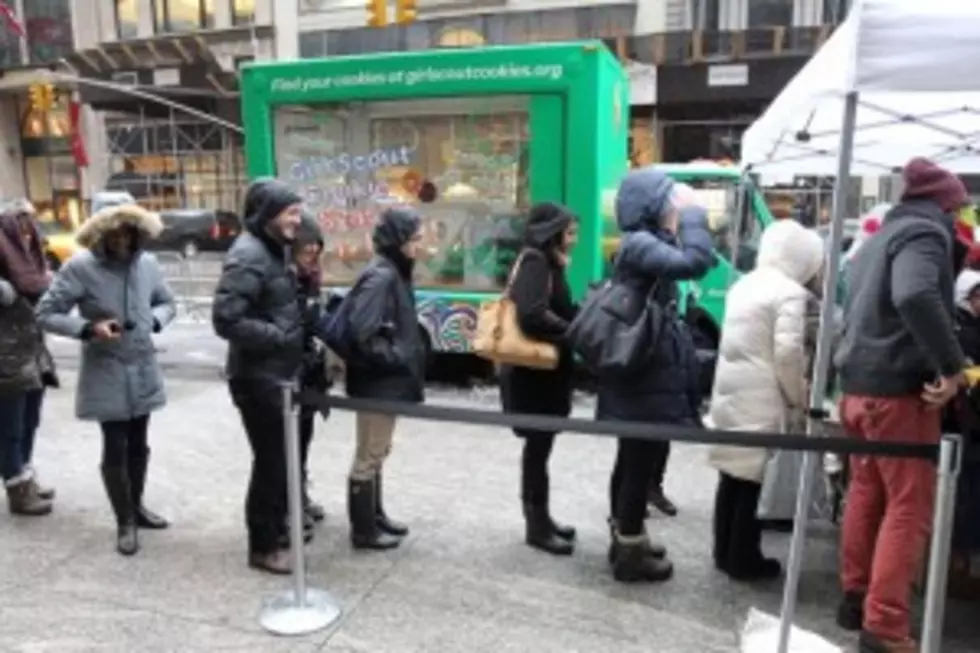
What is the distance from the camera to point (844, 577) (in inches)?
139

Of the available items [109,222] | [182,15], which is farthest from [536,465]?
[182,15]

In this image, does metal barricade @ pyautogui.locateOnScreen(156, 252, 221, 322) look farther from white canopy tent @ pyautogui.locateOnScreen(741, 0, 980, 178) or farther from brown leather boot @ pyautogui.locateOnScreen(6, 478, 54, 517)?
white canopy tent @ pyautogui.locateOnScreen(741, 0, 980, 178)

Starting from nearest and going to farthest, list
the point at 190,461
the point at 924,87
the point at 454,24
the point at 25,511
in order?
1. the point at 924,87
2. the point at 25,511
3. the point at 190,461
4. the point at 454,24

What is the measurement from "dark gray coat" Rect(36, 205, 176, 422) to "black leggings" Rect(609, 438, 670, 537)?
7.58 ft

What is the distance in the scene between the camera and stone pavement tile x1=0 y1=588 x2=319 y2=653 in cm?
337

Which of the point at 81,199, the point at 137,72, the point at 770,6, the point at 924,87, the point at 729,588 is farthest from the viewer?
the point at 81,199

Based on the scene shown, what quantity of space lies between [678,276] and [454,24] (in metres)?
19.4

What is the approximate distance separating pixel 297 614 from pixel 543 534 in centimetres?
130

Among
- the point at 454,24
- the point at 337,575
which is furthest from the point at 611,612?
the point at 454,24

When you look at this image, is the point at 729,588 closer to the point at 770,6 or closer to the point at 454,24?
the point at 770,6

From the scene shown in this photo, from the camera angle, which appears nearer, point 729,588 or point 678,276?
point 678,276

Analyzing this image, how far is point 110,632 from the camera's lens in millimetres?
3484

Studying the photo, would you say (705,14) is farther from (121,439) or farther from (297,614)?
(297,614)

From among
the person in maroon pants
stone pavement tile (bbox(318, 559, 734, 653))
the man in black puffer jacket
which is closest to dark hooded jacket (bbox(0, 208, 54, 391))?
the man in black puffer jacket
